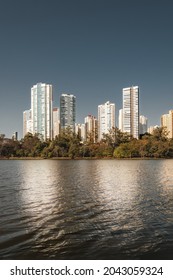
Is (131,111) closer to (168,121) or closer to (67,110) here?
(168,121)

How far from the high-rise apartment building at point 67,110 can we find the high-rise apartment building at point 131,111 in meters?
27.8

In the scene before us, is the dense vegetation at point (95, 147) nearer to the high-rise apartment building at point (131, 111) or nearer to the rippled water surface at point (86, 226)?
the high-rise apartment building at point (131, 111)

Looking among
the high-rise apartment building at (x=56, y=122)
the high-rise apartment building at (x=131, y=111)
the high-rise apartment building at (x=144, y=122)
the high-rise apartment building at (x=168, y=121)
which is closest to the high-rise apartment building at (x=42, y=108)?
the high-rise apartment building at (x=56, y=122)

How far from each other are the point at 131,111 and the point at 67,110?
34.1m

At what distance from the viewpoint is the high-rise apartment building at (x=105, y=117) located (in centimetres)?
13488

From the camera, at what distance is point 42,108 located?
121500 mm

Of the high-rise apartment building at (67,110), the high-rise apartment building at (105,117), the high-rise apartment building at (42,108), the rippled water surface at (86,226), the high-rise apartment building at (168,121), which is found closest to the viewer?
the rippled water surface at (86,226)

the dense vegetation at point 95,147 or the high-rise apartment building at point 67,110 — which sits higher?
the high-rise apartment building at point 67,110

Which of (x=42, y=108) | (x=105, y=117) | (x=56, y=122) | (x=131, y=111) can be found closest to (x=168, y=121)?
(x=131, y=111)

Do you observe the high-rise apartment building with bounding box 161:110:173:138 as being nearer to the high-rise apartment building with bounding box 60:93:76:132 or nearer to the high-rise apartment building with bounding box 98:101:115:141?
the high-rise apartment building with bounding box 98:101:115:141

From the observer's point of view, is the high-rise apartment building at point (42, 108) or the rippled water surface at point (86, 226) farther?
the high-rise apartment building at point (42, 108)

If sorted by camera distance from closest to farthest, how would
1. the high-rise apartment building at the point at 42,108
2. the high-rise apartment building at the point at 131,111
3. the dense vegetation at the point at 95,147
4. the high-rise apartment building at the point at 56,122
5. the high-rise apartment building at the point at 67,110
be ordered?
the dense vegetation at the point at 95,147
the high-rise apartment building at the point at 42,108
the high-rise apartment building at the point at 131,111
the high-rise apartment building at the point at 56,122
the high-rise apartment building at the point at 67,110

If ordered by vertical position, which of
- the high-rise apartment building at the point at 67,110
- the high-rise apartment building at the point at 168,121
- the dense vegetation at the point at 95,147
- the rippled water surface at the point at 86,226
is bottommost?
the rippled water surface at the point at 86,226

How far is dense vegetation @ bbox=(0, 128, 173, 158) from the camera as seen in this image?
255ft
